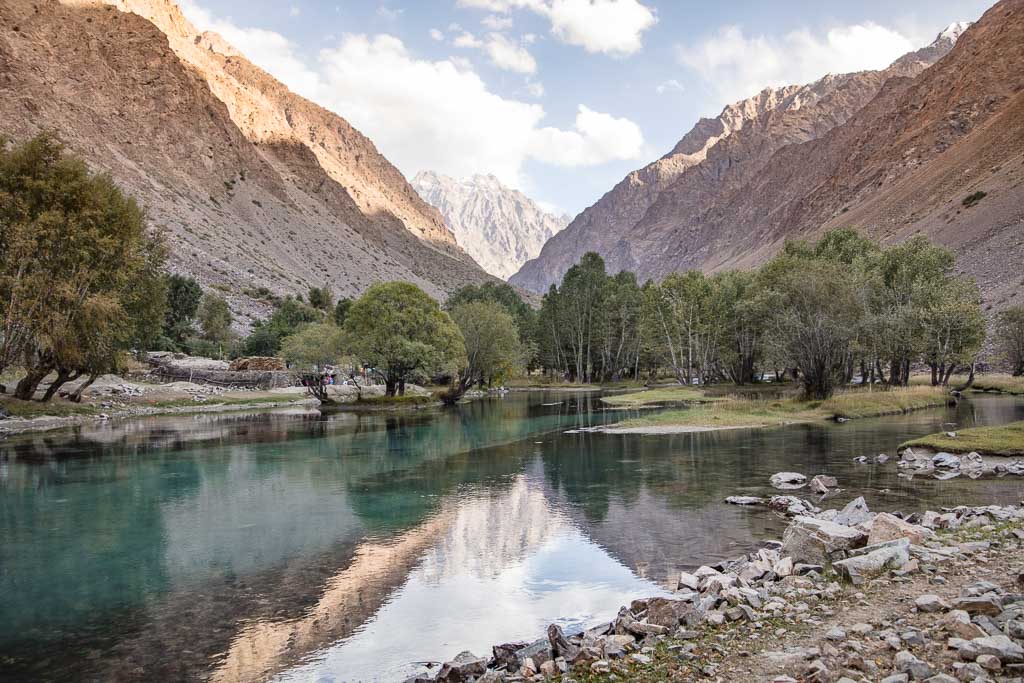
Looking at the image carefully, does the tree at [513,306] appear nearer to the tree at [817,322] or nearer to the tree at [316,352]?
the tree at [316,352]

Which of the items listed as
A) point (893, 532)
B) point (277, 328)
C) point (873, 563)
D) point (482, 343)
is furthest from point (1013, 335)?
point (277, 328)

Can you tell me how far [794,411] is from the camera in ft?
145

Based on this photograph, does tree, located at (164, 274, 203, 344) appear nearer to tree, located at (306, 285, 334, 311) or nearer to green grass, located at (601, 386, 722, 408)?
tree, located at (306, 285, 334, 311)

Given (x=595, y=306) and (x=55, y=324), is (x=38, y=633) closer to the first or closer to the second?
(x=55, y=324)

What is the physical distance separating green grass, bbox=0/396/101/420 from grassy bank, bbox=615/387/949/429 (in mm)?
39418

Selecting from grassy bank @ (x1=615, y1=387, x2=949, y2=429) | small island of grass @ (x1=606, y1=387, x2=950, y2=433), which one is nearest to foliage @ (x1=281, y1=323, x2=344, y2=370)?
small island of grass @ (x1=606, y1=387, x2=950, y2=433)

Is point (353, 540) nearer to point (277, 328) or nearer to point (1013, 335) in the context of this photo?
point (1013, 335)

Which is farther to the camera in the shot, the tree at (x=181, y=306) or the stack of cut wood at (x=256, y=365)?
the tree at (x=181, y=306)

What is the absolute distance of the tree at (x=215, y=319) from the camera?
336 ft

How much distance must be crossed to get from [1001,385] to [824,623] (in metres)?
64.9

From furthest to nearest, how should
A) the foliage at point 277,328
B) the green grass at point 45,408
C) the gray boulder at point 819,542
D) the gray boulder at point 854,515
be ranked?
the foliage at point 277,328 < the green grass at point 45,408 < the gray boulder at point 854,515 < the gray boulder at point 819,542

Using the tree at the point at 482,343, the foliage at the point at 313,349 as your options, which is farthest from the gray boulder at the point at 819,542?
the tree at the point at 482,343

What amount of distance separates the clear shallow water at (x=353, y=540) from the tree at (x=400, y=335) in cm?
2578

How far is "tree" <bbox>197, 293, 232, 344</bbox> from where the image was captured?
4031 inches
